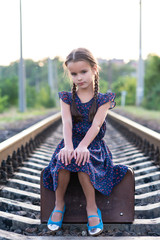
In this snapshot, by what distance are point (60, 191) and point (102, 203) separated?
338 millimetres

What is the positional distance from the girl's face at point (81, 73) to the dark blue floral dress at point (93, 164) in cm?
16

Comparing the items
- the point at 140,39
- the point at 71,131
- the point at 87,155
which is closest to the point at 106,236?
the point at 87,155

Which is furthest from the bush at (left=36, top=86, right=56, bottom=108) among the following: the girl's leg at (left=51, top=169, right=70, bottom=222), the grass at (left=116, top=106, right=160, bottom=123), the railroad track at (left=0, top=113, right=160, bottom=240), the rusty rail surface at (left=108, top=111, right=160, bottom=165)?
the girl's leg at (left=51, top=169, right=70, bottom=222)

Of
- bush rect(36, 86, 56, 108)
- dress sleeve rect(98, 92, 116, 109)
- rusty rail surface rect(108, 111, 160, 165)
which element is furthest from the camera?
bush rect(36, 86, 56, 108)

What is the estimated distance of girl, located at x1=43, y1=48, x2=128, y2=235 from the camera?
95.0 inches

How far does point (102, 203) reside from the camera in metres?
2.64

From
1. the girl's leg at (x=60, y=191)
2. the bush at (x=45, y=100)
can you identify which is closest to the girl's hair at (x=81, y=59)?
the girl's leg at (x=60, y=191)

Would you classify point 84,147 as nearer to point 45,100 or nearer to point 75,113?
point 75,113

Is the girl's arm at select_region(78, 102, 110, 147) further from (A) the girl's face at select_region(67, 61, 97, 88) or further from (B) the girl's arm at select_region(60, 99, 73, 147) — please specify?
(A) the girl's face at select_region(67, 61, 97, 88)

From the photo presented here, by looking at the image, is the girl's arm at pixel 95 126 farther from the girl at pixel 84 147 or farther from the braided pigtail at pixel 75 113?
the braided pigtail at pixel 75 113

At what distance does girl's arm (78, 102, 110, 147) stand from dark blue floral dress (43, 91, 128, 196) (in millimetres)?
41

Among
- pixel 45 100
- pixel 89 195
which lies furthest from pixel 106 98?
pixel 45 100

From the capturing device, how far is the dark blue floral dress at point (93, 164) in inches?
96.3

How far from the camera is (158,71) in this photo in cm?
2480
